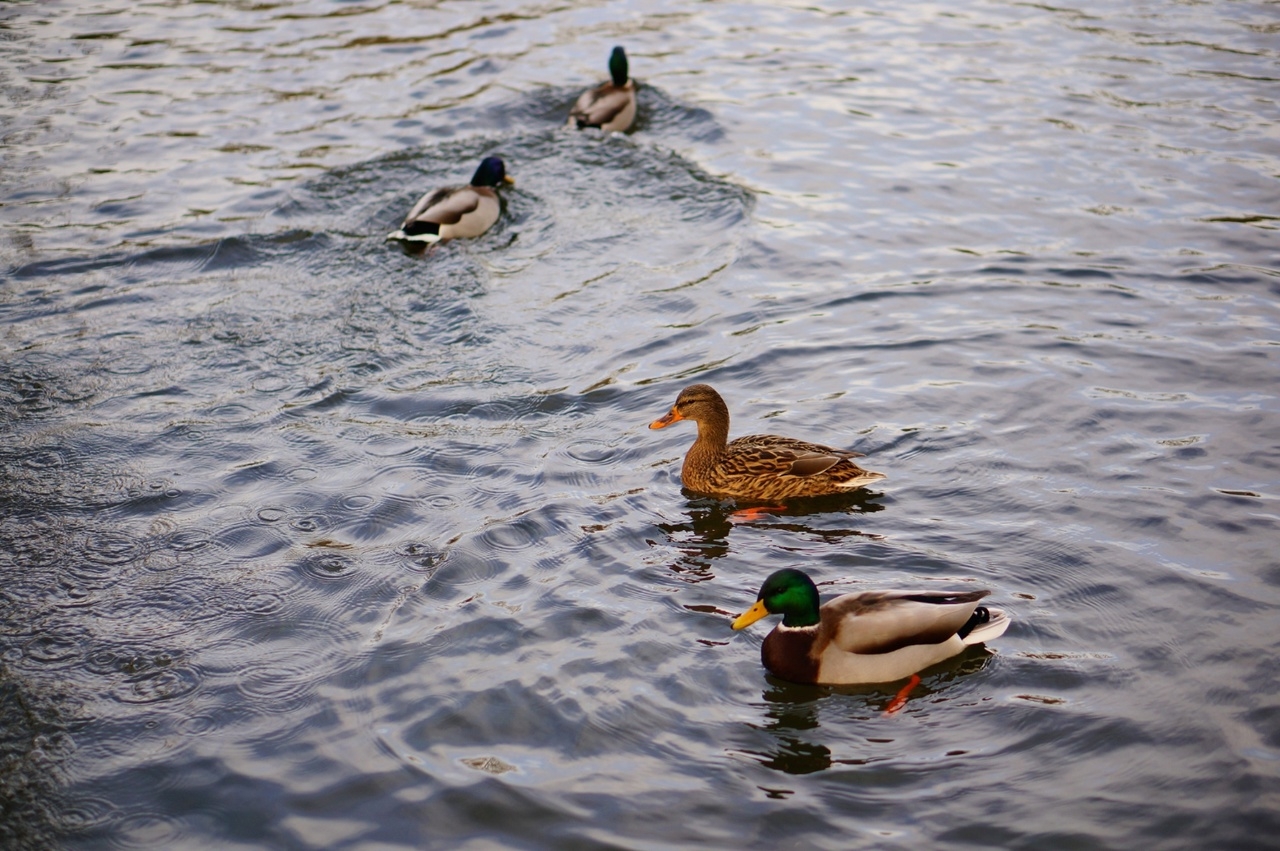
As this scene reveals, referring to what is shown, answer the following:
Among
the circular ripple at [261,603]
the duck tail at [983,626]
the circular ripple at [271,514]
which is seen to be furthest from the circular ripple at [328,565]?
the duck tail at [983,626]

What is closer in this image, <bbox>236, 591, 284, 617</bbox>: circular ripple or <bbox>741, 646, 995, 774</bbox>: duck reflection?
<bbox>741, 646, 995, 774</bbox>: duck reflection

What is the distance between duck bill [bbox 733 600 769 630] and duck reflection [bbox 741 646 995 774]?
282 mm

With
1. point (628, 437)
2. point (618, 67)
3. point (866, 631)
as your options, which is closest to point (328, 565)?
point (628, 437)

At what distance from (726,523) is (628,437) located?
3.82 feet

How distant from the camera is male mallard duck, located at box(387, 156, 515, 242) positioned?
35.1ft

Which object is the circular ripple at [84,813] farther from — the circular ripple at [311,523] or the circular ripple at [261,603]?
the circular ripple at [311,523]

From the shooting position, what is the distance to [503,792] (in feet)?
16.6

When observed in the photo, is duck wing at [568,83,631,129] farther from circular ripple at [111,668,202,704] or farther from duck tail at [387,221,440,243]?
circular ripple at [111,668,202,704]

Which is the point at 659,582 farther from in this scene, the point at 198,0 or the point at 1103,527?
the point at 198,0

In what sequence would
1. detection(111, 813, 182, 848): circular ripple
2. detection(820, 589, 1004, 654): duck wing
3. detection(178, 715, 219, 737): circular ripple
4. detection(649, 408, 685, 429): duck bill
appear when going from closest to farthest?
detection(111, 813, 182, 848): circular ripple → detection(178, 715, 219, 737): circular ripple → detection(820, 589, 1004, 654): duck wing → detection(649, 408, 685, 429): duck bill

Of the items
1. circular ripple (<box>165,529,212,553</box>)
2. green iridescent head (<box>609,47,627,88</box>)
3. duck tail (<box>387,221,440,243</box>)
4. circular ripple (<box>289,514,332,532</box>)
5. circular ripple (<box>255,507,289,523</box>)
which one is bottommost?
circular ripple (<box>289,514,332,532</box>)

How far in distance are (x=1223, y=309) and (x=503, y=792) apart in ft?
23.6

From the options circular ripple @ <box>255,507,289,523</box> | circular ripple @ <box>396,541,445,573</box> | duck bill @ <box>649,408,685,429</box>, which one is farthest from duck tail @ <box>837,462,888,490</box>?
circular ripple @ <box>255,507,289,523</box>

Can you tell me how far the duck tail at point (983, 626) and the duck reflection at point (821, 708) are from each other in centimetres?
19
